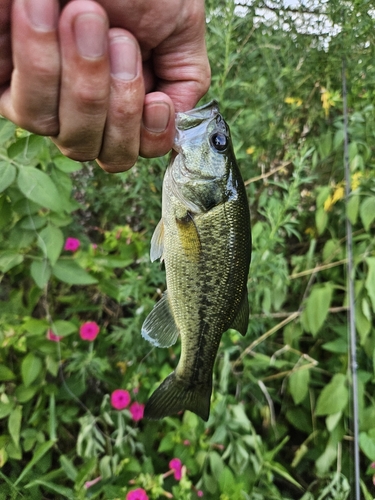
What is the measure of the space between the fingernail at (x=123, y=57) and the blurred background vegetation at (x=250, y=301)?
22.0 inches

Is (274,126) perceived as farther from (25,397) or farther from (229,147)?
(25,397)

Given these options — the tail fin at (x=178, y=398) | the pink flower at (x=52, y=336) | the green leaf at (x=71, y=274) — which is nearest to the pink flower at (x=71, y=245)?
the green leaf at (x=71, y=274)

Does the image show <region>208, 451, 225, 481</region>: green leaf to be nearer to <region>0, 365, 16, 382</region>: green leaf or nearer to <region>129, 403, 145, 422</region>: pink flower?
<region>129, 403, 145, 422</region>: pink flower

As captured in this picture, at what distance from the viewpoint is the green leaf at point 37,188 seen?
115cm

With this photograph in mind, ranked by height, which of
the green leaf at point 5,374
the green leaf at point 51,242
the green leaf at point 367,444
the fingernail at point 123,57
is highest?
the fingernail at point 123,57

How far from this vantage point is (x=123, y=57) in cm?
69

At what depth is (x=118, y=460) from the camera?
4.92ft

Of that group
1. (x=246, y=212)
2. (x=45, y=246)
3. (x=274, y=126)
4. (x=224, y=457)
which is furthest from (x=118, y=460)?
(x=274, y=126)

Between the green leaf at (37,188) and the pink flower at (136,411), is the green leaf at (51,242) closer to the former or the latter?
the green leaf at (37,188)

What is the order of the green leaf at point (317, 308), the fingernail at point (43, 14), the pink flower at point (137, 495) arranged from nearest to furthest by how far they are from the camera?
the fingernail at point (43, 14), the pink flower at point (137, 495), the green leaf at point (317, 308)

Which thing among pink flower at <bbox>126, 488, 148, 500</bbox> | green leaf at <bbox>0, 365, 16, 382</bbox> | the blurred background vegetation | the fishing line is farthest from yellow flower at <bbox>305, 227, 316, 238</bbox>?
green leaf at <bbox>0, 365, 16, 382</bbox>

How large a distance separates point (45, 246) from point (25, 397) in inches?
21.8

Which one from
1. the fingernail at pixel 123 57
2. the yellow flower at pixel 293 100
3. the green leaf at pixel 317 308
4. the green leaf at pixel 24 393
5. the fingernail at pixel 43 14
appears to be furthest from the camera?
the yellow flower at pixel 293 100

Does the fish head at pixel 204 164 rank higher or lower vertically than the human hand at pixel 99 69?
lower
